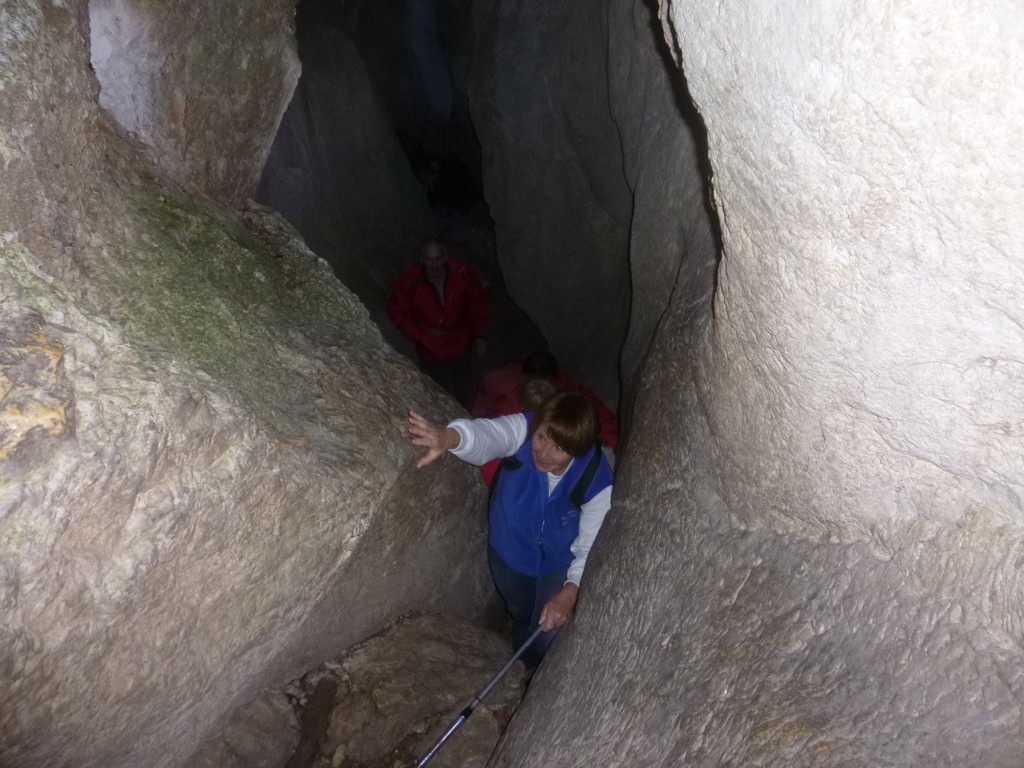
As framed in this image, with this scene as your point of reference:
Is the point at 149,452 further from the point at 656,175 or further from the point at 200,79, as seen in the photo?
the point at 656,175

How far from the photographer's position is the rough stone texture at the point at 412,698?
2.62 meters

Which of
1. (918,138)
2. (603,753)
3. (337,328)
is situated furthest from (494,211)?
(918,138)

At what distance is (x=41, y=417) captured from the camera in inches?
60.7

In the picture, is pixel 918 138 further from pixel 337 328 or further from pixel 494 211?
pixel 494 211

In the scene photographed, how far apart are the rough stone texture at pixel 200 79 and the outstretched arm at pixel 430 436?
116 centimetres

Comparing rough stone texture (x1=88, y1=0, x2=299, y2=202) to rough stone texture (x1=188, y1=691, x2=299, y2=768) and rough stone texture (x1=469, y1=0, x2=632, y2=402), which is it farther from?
rough stone texture (x1=469, y1=0, x2=632, y2=402)

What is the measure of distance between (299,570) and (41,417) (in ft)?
2.85

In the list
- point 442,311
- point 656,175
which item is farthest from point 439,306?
point 656,175

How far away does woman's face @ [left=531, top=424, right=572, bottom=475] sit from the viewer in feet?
8.55

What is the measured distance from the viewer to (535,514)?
9.32 ft

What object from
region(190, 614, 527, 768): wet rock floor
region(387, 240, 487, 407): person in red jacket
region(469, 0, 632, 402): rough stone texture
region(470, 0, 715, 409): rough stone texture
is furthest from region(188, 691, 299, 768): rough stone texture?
region(469, 0, 632, 402): rough stone texture

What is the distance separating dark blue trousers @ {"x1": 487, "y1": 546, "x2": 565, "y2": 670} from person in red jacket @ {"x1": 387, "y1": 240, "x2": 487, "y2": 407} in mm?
1687

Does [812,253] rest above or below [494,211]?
above

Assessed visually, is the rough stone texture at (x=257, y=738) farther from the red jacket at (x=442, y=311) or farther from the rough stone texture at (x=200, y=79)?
the red jacket at (x=442, y=311)
